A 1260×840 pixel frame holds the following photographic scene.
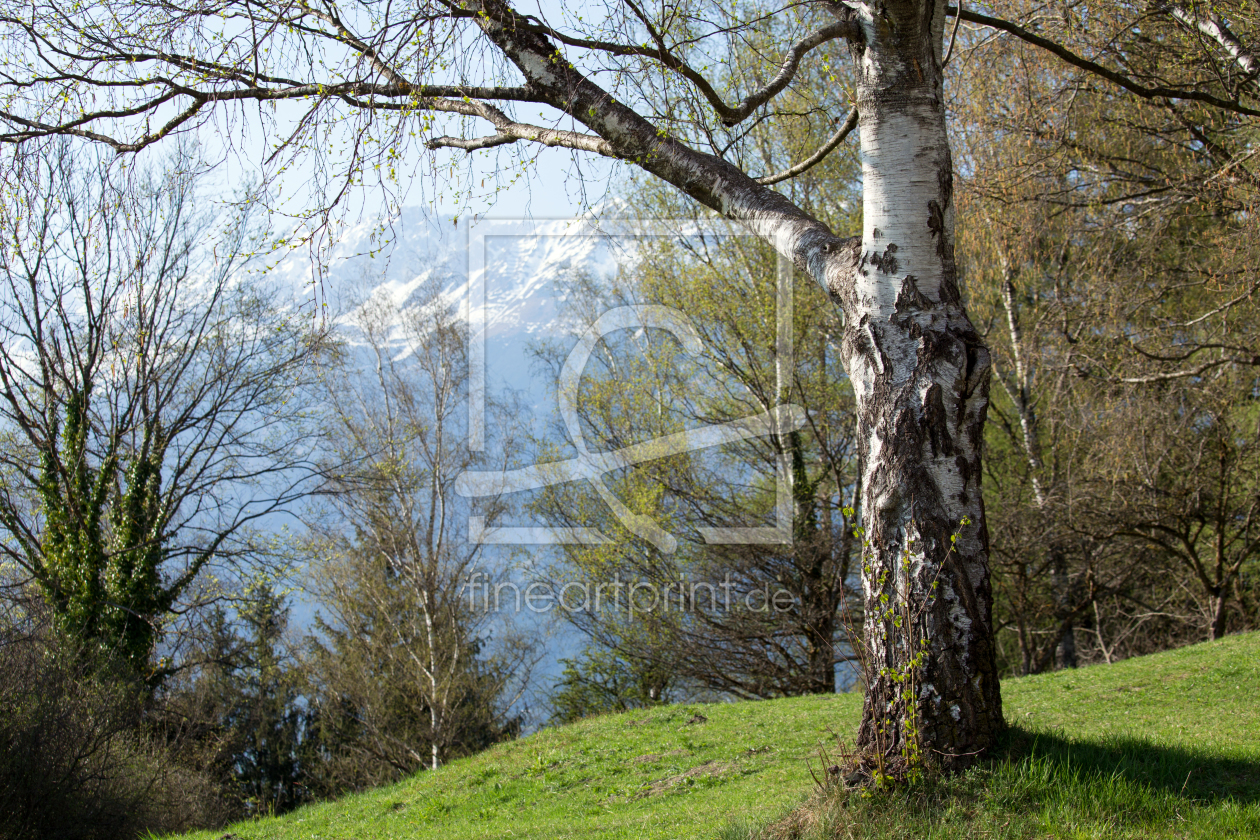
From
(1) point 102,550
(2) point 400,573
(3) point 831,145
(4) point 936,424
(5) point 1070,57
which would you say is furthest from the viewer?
(2) point 400,573

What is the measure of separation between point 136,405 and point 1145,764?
56.7 ft

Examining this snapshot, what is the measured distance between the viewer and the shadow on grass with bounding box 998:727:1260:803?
349cm

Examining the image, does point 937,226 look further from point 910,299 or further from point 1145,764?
point 1145,764

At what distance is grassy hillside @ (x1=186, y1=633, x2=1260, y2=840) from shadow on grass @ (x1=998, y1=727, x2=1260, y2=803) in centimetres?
1

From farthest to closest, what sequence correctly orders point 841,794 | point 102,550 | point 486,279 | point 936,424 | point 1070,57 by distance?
1. point 486,279
2. point 102,550
3. point 1070,57
4. point 936,424
5. point 841,794

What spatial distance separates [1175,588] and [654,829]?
14.0 m

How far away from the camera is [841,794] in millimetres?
3646

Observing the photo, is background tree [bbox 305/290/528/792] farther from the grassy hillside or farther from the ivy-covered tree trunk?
the grassy hillside

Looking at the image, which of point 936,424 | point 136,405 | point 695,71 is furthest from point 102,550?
point 936,424

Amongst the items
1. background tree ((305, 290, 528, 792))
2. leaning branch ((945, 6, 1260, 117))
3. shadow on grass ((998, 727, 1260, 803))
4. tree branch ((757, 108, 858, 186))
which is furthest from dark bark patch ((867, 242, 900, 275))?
background tree ((305, 290, 528, 792))

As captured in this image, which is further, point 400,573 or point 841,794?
point 400,573

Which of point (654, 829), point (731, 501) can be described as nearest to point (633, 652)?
point (731, 501)

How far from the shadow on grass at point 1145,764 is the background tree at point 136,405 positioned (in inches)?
491

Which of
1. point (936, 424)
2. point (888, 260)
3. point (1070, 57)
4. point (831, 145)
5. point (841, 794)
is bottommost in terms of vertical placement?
point (841, 794)
